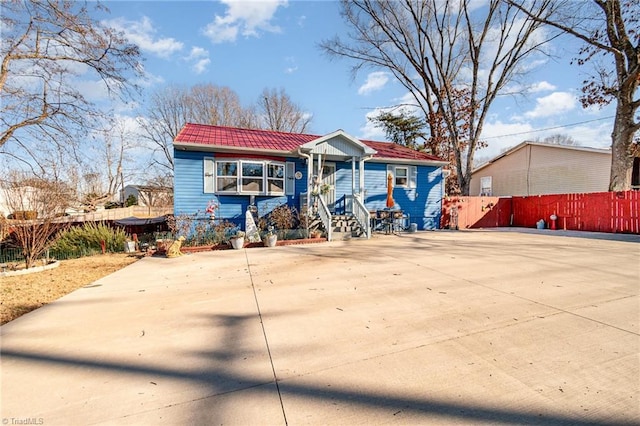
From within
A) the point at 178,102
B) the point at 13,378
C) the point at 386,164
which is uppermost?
the point at 178,102

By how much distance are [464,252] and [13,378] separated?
8.30 m

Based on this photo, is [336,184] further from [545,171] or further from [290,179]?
[545,171]

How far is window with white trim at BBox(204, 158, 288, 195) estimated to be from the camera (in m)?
10.6

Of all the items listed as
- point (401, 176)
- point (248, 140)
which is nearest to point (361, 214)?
point (401, 176)

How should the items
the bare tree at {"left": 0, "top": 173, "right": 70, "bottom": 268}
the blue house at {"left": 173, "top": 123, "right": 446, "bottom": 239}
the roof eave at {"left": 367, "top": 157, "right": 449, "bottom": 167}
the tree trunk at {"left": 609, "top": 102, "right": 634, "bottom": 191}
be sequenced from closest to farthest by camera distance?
1. the bare tree at {"left": 0, "top": 173, "right": 70, "bottom": 268}
2. the blue house at {"left": 173, "top": 123, "right": 446, "bottom": 239}
3. the tree trunk at {"left": 609, "top": 102, "right": 634, "bottom": 191}
4. the roof eave at {"left": 367, "top": 157, "right": 449, "bottom": 167}

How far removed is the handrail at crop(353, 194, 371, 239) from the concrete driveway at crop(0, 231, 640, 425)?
586cm

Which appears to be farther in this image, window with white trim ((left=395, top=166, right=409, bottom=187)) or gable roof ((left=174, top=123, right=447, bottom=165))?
window with white trim ((left=395, top=166, right=409, bottom=187))

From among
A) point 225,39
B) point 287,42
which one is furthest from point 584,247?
point 225,39

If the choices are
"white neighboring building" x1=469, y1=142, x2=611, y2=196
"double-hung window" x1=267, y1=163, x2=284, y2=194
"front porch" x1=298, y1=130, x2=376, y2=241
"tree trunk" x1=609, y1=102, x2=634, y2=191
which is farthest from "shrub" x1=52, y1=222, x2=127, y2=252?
"white neighboring building" x1=469, y1=142, x2=611, y2=196

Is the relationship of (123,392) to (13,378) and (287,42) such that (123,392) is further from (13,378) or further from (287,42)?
(287,42)

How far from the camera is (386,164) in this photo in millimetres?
13562

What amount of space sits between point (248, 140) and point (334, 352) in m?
10.6
